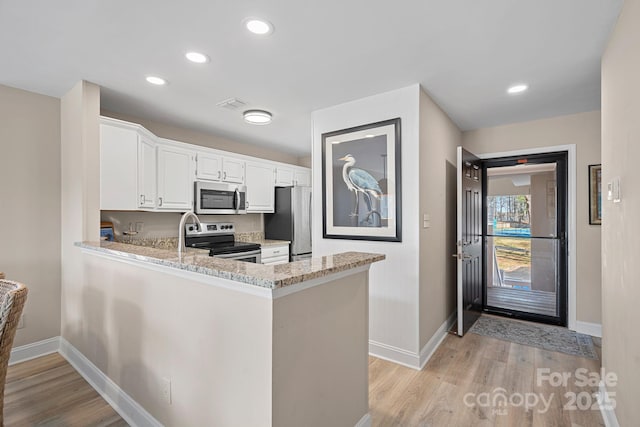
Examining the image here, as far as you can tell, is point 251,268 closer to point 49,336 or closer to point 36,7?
point 36,7

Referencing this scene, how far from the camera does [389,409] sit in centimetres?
204

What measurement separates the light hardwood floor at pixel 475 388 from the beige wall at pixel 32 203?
9.98 ft

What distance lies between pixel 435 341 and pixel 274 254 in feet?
8.03

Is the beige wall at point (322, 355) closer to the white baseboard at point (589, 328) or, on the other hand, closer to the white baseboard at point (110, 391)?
the white baseboard at point (110, 391)

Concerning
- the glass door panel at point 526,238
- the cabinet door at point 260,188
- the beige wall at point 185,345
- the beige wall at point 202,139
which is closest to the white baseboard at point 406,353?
the glass door panel at point 526,238

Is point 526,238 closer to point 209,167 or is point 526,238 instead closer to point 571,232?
point 571,232

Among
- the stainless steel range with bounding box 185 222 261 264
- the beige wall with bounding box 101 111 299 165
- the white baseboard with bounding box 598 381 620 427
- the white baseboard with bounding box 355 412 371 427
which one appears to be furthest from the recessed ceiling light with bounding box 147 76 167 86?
the white baseboard with bounding box 598 381 620 427

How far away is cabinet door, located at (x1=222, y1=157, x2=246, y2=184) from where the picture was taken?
4.09 meters

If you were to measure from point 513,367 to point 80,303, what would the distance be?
3693 mm

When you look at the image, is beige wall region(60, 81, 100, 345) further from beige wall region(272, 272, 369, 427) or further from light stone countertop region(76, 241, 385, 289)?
beige wall region(272, 272, 369, 427)

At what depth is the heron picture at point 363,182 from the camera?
2.71 m

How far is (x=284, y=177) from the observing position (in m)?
4.93

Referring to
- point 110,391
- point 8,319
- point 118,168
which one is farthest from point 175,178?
point 8,319

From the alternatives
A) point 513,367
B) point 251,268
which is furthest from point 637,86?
point 513,367
